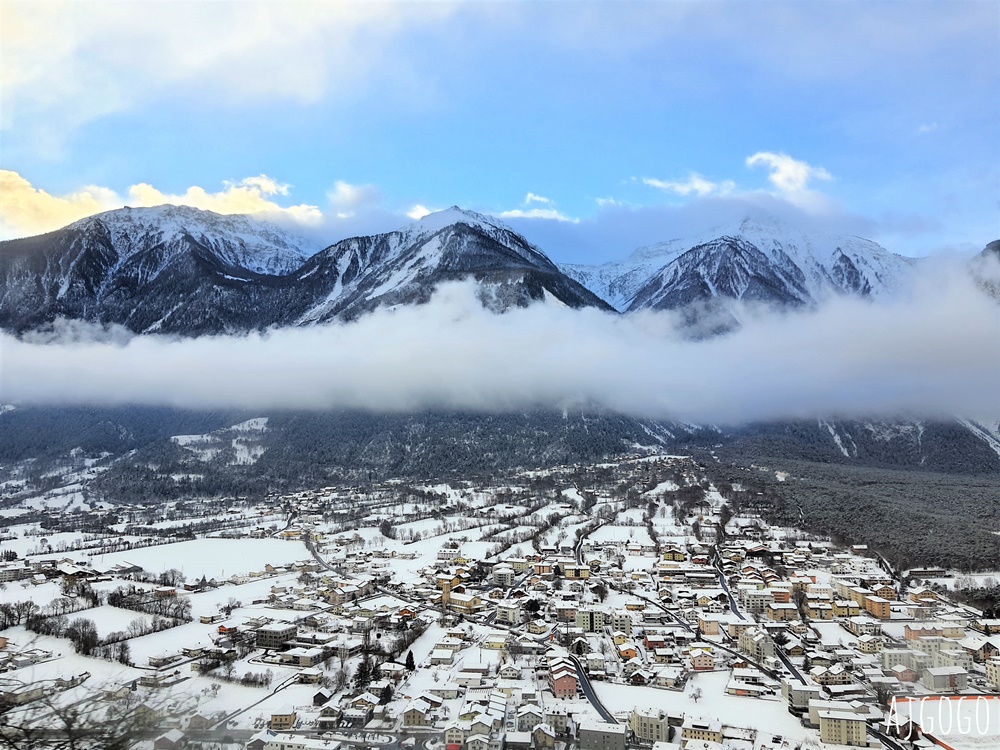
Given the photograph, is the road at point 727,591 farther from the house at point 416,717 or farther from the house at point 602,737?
the house at point 416,717

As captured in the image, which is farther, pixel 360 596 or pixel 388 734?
pixel 360 596

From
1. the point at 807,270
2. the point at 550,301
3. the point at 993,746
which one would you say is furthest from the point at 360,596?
the point at 807,270

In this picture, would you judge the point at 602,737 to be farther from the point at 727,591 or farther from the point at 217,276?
the point at 217,276

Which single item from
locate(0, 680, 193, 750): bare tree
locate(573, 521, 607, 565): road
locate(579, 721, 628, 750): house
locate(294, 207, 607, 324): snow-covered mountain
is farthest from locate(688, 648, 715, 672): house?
locate(294, 207, 607, 324): snow-covered mountain

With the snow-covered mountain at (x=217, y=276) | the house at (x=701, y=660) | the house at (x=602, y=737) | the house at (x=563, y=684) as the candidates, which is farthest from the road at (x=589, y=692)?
the snow-covered mountain at (x=217, y=276)

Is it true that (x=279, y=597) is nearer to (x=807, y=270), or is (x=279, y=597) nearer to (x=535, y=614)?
(x=535, y=614)

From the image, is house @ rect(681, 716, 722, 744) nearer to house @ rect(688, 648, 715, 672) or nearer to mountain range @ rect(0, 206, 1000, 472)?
house @ rect(688, 648, 715, 672)
